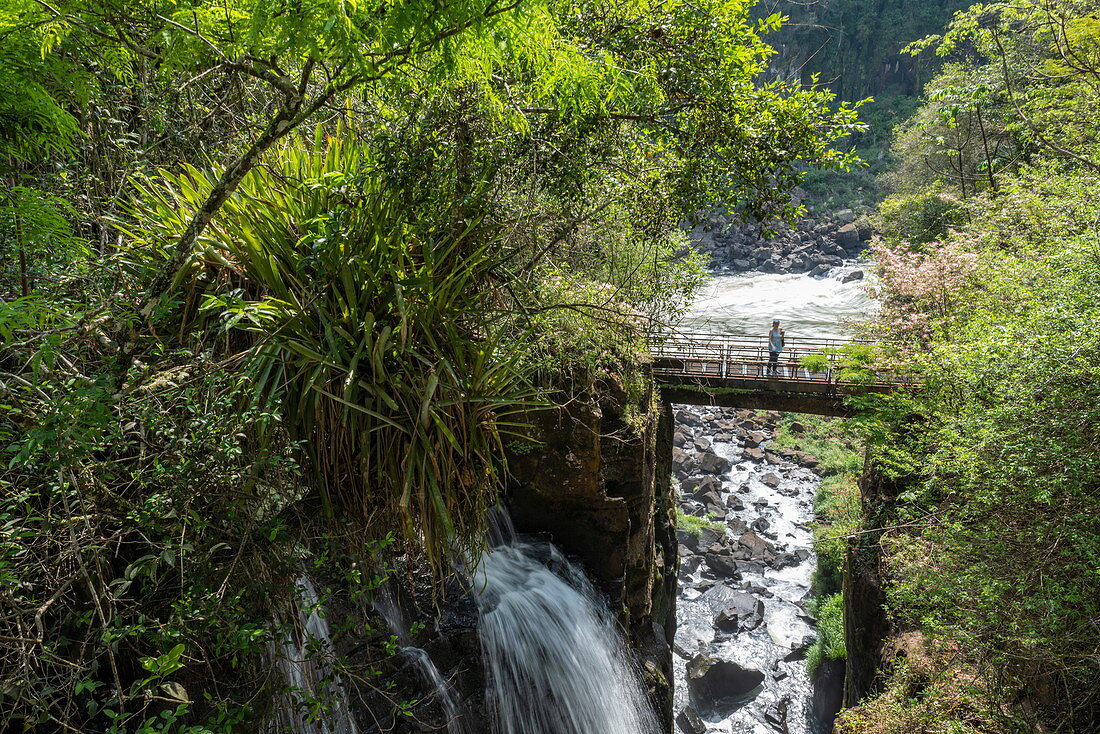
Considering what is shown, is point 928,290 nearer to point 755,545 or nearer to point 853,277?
point 755,545

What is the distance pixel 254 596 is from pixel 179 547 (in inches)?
19.8

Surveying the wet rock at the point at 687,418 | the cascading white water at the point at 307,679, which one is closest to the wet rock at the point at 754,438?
the wet rock at the point at 687,418

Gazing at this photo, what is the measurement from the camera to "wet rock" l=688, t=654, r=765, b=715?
513 inches

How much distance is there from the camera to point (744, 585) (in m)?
16.8

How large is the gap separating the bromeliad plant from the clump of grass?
16.6m

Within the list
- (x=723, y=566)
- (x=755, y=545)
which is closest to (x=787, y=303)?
(x=755, y=545)

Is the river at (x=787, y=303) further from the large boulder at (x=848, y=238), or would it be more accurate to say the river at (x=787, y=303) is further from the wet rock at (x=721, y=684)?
the wet rock at (x=721, y=684)

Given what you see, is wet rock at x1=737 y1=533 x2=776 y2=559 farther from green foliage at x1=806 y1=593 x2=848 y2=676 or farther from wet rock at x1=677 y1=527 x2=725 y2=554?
green foliage at x1=806 y1=593 x2=848 y2=676

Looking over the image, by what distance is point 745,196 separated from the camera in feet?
12.7

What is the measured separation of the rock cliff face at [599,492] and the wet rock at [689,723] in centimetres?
409

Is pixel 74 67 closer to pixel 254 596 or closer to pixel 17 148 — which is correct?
pixel 17 148

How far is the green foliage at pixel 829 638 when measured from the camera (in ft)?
43.4

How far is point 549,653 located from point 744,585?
42.5ft

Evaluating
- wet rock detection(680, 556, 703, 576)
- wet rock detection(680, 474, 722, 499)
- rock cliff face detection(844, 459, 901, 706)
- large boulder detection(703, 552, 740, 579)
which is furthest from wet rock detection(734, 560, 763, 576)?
rock cliff face detection(844, 459, 901, 706)
